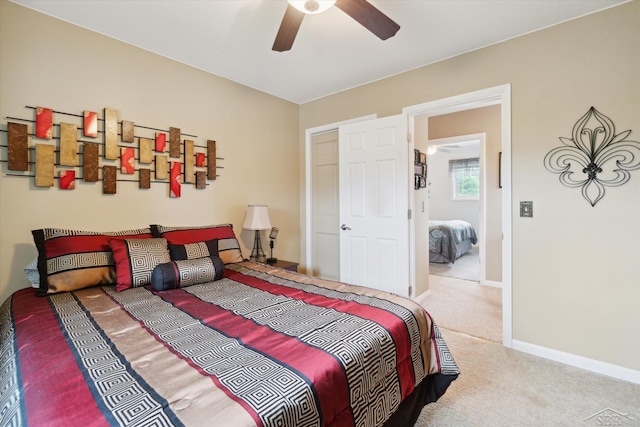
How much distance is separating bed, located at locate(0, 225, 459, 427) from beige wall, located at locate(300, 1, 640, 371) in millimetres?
1313

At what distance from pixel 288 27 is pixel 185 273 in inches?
67.1

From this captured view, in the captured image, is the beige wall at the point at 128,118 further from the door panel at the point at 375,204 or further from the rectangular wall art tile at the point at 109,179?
the door panel at the point at 375,204

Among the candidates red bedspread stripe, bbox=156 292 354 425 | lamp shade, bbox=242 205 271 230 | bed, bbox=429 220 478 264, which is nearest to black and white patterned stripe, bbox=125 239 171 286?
red bedspread stripe, bbox=156 292 354 425

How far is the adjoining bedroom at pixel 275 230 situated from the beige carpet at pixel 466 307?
53 mm

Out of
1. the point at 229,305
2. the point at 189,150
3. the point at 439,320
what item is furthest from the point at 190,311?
the point at 439,320

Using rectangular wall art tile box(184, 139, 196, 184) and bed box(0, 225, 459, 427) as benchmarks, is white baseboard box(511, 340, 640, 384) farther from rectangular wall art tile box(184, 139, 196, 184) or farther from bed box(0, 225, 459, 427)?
rectangular wall art tile box(184, 139, 196, 184)

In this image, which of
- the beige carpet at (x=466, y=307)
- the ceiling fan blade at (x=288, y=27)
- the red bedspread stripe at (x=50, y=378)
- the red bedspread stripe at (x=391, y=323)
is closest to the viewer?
the red bedspread stripe at (x=50, y=378)

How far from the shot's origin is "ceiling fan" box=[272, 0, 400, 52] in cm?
163

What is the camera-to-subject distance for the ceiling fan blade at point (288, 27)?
5.64 feet

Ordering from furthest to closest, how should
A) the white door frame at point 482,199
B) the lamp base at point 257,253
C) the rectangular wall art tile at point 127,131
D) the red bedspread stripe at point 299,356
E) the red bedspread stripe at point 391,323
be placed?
1. the white door frame at point 482,199
2. the lamp base at point 257,253
3. the rectangular wall art tile at point 127,131
4. the red bedspread stripe at point 391,323
5. the red bedspread stripe at point 299,356

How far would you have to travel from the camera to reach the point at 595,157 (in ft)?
6.95

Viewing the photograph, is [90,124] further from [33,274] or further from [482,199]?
[482,199]

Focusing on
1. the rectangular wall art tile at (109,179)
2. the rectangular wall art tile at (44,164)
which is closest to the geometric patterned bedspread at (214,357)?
the rectangular wall art tile at (44,164)

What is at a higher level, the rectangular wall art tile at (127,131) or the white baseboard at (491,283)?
the rectangular wall art tile at (127,131)
